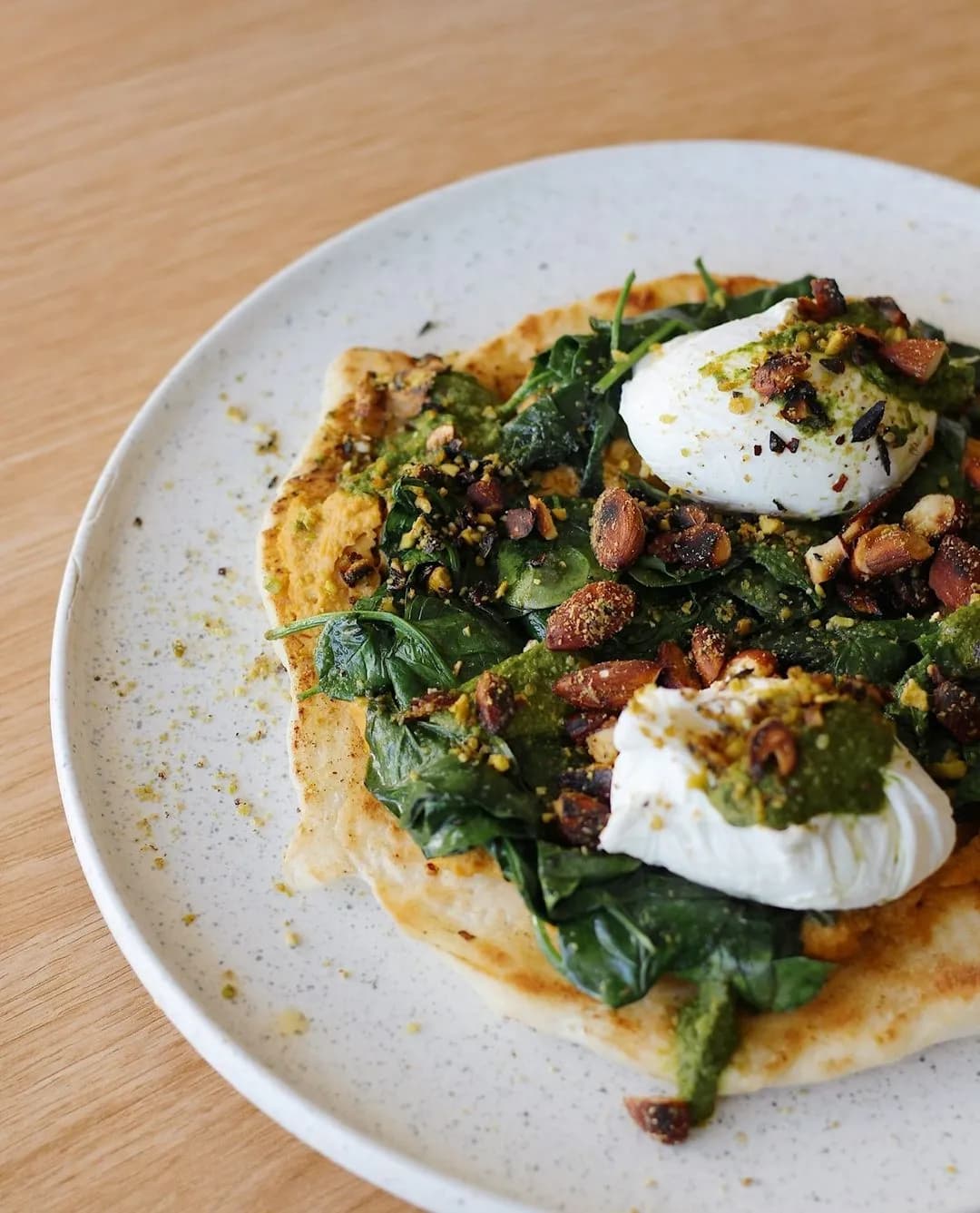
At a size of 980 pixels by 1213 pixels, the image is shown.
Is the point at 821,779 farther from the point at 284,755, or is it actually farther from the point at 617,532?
the point at 284,755

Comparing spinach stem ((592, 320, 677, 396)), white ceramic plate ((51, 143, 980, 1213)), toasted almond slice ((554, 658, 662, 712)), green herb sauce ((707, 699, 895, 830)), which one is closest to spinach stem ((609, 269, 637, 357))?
spinach stem ((592, 320, 677, 396))

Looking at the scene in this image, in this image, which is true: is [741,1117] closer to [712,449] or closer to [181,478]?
[712,449]

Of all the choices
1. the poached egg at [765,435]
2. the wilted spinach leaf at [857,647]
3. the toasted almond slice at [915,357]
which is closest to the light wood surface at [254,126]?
the toasted almond slice at [915,357]

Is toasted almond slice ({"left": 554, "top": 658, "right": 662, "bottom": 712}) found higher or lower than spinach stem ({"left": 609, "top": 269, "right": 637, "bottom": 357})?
lower

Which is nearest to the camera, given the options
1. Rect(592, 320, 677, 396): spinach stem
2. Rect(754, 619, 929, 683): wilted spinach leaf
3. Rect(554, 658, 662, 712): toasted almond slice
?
Rect(554, 658, 662, 712): toasted almond slice

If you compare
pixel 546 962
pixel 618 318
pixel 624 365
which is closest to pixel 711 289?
pixel 618 318

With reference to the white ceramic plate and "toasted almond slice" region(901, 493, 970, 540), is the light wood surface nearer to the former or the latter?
the white ceramic plate
